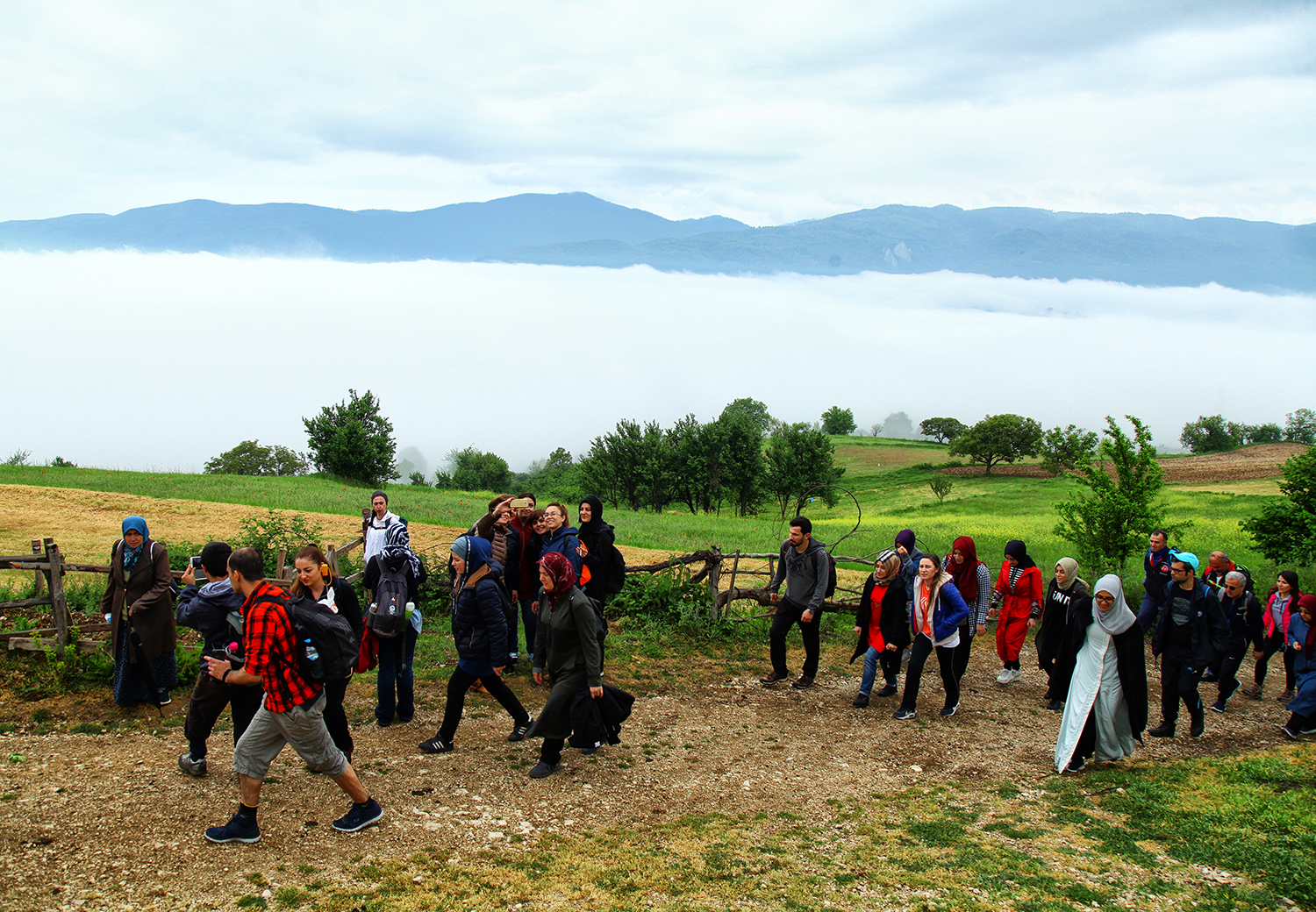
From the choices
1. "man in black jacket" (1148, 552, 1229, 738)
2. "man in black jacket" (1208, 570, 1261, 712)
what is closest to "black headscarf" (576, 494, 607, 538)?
"man in black jacket" (1148, 552, 1229, 738)

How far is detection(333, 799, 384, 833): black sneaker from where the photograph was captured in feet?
18.4

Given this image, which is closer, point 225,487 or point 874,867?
point 874,867

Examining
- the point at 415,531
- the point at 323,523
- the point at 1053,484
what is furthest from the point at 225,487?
the point at 1053,484

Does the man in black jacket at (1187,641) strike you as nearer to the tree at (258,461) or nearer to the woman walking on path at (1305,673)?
the woman walking on path at (1305,673)

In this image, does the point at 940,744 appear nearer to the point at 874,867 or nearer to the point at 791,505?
the point at 874,867

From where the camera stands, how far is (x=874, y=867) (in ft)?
18.1

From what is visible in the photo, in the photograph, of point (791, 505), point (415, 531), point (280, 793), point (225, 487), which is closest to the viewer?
point (280, 793)

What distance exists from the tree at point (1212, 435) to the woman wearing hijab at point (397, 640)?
110465 millimetres

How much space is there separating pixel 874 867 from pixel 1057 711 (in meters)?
5.20

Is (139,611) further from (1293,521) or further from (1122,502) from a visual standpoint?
(1293,521)

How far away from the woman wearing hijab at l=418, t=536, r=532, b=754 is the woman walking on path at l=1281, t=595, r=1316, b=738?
8.42 m

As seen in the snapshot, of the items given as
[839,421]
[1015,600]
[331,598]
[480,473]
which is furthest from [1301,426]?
[331,598]

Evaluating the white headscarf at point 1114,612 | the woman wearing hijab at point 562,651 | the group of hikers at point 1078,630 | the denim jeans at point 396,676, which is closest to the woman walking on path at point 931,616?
the group of hikers at point 1078,630

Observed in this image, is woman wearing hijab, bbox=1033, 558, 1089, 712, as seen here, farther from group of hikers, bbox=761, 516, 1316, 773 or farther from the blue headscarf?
the blue headscarf
